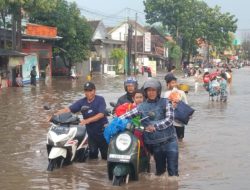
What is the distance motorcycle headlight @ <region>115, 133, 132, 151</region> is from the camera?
7332 millimetres

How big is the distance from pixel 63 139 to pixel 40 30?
34959 millimetres

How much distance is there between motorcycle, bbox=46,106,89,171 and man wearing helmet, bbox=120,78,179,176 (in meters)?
1.32

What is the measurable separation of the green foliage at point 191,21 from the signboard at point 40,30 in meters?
43.0

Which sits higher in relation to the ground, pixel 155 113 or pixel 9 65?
pixel 9 65

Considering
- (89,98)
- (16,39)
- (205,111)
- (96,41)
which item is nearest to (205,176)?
(89,98)

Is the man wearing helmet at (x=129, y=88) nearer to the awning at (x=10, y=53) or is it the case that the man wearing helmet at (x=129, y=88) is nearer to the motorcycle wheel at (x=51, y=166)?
the motorcycle wheel at (x=51, y=166)

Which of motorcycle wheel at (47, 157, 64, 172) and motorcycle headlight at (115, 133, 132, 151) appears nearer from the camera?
motorcycle headlight at (115, 133, 132, 151)

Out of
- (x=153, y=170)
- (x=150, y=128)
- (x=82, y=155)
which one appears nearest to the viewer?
(x=150, y=128)

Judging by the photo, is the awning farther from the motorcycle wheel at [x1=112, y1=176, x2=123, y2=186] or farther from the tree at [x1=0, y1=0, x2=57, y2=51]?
the motorcycle wheel at [x1=112, y1=176, x2=123, y2=186]

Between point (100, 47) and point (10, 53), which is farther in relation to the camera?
point (100, 47)

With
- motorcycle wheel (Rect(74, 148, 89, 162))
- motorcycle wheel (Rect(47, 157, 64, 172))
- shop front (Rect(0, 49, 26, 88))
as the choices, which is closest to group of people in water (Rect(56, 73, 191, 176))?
motorcycle wheel (Rect(74, 148, 89, 162))

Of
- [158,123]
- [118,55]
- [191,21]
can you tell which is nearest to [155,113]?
[158,123]

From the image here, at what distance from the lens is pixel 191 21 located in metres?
86.2

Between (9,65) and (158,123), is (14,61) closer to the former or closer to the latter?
(9,65)
